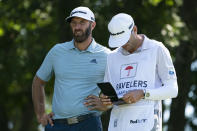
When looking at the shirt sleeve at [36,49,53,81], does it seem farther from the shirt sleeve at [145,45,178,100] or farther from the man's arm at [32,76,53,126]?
the shirt sleeve at [145,45,178,100]

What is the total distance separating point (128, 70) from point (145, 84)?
24 cm

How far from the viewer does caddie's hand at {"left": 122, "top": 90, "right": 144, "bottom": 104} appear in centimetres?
573

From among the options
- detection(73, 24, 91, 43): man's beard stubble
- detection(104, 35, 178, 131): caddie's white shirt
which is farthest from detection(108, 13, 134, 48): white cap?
detection(73, 24, 91, 43): man's beard stubble

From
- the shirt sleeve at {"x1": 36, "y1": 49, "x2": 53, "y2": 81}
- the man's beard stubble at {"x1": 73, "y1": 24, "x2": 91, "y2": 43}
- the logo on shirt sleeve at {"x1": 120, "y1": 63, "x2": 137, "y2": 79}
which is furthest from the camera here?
the shirt sleeve at {"x1": 36, "y1": 49, "x2": 53, "y2": 81}

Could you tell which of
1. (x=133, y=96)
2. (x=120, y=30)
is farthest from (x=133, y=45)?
(x=133, y=96)

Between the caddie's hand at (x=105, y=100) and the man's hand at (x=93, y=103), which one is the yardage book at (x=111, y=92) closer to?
the caddie's hand at (x=105, y=100)

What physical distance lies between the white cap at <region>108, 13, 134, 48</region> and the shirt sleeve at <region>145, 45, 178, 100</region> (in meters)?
0.37

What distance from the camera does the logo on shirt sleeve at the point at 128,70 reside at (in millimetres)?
5945

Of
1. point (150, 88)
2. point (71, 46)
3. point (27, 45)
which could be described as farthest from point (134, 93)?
point (27, 45)

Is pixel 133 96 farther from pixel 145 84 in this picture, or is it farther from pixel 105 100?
pixel 105 100

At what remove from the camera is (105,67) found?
682cm

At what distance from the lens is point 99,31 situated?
1184 cm

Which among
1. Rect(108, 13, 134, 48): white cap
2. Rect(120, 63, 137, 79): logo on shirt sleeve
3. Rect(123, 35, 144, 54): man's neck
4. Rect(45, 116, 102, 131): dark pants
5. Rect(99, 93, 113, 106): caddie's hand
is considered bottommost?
Rect(45, 116, 102, 131): dark pants

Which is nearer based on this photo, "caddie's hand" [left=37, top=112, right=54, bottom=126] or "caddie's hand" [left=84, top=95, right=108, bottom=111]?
"caddie's hand" [left=84, top=95, right=108, bottom=111]
